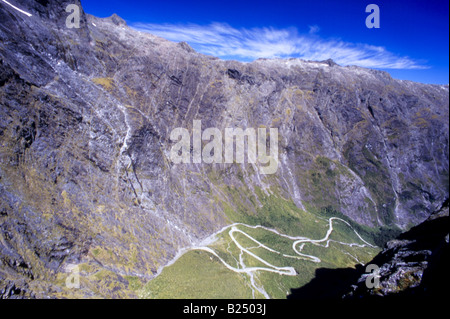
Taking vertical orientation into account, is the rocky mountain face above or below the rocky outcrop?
above

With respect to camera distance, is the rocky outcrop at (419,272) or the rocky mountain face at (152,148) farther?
the rocky mountain face at (152,148)

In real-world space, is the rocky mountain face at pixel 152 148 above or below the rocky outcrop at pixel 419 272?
above

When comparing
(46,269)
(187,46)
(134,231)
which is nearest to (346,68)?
(187,46)

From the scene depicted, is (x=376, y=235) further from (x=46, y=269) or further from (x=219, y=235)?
(x=46, y=269)

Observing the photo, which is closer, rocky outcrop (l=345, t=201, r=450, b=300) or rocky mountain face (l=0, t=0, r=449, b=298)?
rocky outcrop (l=345, t=201, r=450, b=300)

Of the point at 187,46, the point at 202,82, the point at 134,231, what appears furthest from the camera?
the point at 187,46

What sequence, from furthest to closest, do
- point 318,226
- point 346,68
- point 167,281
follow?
point 346,68, point 318,226, point 167,281

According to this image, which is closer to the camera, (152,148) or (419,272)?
(419,272)

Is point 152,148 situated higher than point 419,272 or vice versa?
point 152,148
